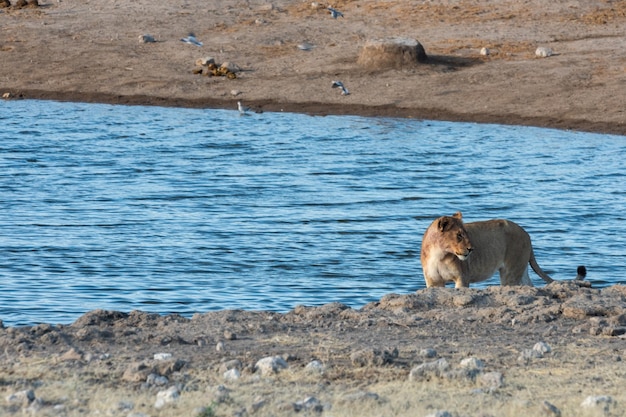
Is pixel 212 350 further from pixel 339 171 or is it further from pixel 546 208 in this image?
pixel 339 171

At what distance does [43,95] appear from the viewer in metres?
29.3

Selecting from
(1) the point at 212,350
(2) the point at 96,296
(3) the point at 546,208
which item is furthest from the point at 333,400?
(3) the point at 546,208

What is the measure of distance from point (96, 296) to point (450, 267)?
310 centimetres

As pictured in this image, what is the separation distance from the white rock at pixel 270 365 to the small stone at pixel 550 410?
1562 mm

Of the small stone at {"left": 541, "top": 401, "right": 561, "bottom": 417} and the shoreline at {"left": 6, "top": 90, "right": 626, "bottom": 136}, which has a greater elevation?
the small stone at {"left": 541, "top": 401, "right": 561, "bottom": 417}

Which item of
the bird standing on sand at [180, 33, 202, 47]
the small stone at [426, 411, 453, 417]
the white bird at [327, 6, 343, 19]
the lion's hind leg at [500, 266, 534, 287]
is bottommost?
the lion's hind leg at [500, 266, 534, 287]

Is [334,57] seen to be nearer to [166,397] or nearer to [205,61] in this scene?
[205,61]

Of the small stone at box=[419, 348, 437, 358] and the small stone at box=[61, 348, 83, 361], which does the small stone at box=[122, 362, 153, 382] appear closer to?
the small stone at box=[61, 348, 83, 361]

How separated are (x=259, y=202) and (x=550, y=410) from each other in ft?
37.0

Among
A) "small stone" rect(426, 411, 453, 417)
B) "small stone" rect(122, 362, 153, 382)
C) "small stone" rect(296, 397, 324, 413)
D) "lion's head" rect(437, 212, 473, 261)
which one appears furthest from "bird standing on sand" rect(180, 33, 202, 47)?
"small stone" rect(426, 411, 453, 417)

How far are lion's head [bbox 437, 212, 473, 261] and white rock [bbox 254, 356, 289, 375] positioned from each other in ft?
11.3

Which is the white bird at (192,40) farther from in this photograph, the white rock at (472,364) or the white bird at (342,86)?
the white rock at (472,364)

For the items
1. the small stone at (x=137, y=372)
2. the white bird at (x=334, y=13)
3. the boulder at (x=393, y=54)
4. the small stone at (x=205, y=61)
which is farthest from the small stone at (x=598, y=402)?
the white bird at (x=334, y=13)

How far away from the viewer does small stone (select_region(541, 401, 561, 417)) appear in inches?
253
